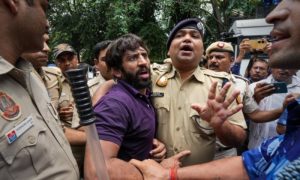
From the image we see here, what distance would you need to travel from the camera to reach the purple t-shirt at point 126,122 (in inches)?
86.9

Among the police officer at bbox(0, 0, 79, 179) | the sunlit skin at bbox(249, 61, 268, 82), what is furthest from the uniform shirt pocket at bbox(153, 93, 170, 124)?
the sunlit skin at bbox(249, 61, 268, 82)

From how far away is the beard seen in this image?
8.82ft

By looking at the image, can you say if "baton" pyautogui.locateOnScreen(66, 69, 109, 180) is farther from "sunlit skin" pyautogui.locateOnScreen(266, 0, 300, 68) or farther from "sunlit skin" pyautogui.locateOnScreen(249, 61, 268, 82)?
"sunlit skin" pyautogui.locateOnScreen(249, 61, 268, 82)

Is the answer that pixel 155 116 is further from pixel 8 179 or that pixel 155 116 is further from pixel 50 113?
pixel 8 179

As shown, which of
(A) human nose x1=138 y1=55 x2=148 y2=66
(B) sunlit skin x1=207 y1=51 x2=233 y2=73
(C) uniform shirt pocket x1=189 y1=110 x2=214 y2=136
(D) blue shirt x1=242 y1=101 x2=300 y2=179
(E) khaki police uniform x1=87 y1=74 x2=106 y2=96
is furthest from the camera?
(B) sunlit skin x1=207 y1=51 x2=233 y2=73

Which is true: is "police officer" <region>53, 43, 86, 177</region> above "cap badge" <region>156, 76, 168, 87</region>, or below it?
below

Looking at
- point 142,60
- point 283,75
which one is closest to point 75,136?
point 142,60

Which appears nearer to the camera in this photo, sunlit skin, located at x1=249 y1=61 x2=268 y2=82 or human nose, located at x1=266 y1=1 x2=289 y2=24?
human nose, located at x1=266 y1=1 x2=289 y2=24

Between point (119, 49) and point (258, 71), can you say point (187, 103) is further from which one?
point (258, 71)

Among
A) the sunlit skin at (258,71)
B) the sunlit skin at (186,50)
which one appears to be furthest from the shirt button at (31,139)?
the sunlit skin at (258,71)

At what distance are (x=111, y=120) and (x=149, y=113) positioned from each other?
0.38 meters

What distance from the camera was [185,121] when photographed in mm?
2701

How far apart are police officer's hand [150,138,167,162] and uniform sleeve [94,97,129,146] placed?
13.0 inches

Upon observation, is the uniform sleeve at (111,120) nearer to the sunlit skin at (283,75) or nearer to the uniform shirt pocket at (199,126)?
the uniform shirt pocket at (199,126)
